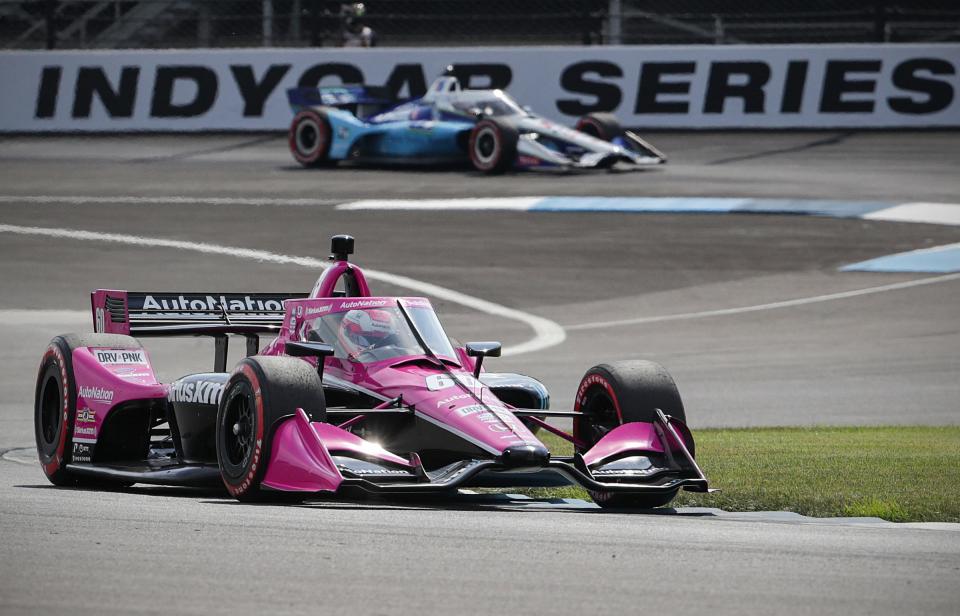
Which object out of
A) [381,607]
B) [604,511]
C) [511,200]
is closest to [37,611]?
[381,607]

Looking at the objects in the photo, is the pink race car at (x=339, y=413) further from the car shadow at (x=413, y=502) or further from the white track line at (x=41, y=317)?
the white track line at (x=41, y=317)

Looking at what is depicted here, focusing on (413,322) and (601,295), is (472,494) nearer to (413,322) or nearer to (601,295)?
(413,322)

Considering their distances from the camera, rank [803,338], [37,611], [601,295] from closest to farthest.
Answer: [37,611] → [803,338] → [601,295]

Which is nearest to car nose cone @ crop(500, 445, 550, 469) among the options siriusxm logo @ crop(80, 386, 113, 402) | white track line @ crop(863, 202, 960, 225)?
siriusxm logo @ crop(80, 386, 113, 402)

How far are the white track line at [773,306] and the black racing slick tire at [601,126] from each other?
878 cm

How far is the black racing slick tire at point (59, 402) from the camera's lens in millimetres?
10188

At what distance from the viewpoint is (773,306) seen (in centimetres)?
1834

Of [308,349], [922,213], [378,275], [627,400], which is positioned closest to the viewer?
[308,349]

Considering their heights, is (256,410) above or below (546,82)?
below

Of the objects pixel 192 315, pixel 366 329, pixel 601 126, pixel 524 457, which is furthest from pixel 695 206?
pixel 524 457

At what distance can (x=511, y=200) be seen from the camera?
24.2m

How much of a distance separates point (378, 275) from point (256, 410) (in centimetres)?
1094

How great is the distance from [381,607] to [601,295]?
43.8 feet

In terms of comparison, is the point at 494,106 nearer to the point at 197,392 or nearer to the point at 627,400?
the point at 197,392
